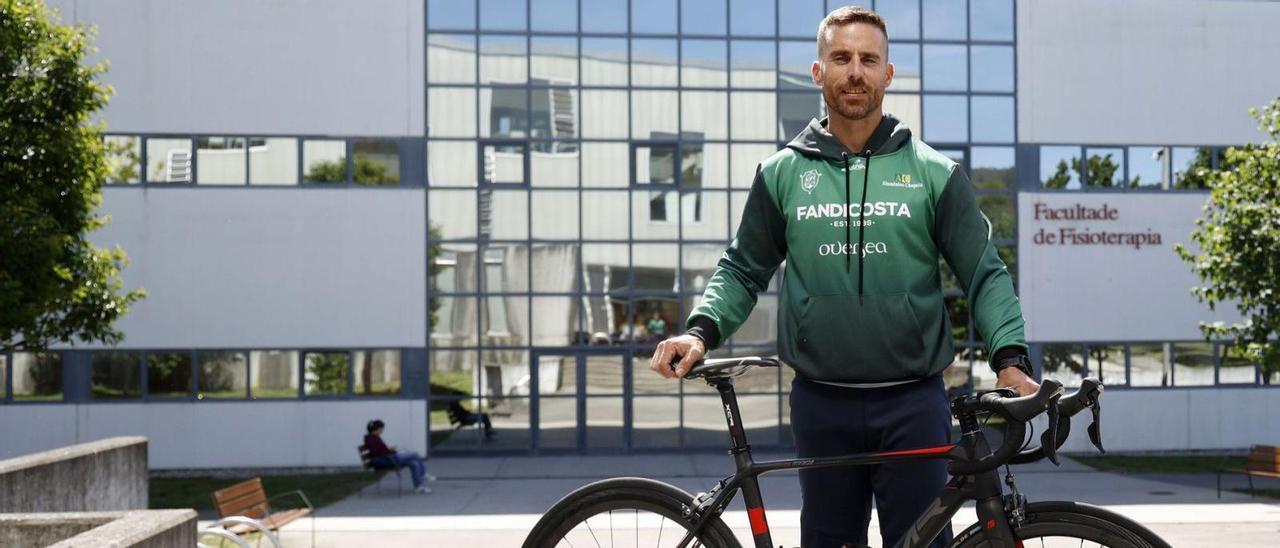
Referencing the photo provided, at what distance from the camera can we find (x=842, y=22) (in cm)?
267

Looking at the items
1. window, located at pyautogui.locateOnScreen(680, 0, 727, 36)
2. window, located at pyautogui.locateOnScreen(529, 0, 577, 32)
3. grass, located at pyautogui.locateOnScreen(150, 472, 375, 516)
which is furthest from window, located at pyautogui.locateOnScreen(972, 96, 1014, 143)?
grass, located at pyautogui.locateOnScreen(150, 472, 375, 516)

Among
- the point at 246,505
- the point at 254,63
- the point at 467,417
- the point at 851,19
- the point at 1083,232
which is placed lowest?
the point at 467,417

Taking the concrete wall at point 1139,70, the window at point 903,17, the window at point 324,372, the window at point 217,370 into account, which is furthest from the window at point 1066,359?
the window at point 217,370

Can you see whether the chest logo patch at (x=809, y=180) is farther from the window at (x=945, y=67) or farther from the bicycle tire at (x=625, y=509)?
the window at (x=945, y=67)

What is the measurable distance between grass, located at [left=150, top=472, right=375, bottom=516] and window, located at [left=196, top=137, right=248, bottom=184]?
4.73 m

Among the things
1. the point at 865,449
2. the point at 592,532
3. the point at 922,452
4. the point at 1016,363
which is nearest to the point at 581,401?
the point at 592,532

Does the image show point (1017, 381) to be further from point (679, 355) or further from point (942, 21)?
point (942, 21)

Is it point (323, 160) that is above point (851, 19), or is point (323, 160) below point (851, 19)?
above

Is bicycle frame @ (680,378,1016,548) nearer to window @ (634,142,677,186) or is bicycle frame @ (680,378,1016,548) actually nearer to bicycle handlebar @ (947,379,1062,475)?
bicycle handlebar @ (947,379,1062,475)

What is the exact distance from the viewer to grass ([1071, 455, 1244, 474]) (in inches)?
744

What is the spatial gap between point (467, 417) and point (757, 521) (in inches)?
733

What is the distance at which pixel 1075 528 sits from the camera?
8.05 feet

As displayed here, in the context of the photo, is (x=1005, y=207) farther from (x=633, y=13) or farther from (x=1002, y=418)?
(x=1002, y=418)

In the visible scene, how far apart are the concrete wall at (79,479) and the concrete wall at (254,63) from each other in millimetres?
11469
